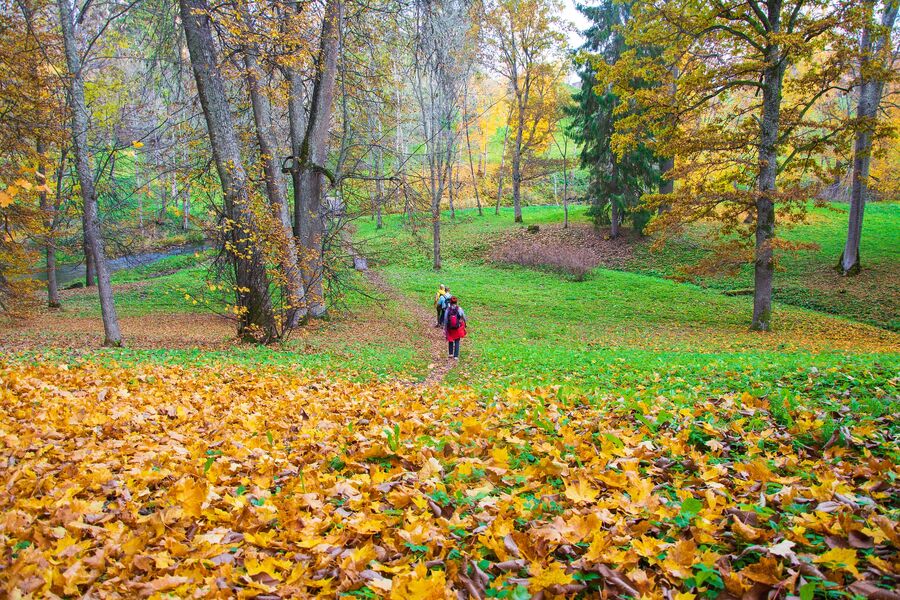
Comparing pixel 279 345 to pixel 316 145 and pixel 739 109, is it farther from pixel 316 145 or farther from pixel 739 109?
pixel 739 109

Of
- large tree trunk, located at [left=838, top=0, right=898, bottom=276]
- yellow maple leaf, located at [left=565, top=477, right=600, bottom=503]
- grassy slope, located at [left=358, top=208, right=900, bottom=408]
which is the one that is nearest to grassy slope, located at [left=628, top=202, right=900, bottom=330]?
large tree trunk, located at [left=838, top=0, right=898, bottom=276]

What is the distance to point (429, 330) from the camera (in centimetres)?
1527

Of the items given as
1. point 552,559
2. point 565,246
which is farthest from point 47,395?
point 565,246

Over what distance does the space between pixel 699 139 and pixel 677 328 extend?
17.9 feet

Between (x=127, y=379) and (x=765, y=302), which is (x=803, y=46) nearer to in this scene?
(x=765, y=302)

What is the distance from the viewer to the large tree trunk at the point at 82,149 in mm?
9453

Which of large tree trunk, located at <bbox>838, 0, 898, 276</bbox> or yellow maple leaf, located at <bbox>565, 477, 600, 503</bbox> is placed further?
large tree trunk, located at <bbox>838, 0, 898, 276</bbox>

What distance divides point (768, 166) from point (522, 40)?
78.3 feet

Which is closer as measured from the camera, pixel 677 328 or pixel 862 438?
pixel 862 438

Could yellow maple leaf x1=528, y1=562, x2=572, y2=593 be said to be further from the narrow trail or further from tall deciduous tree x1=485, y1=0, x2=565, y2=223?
tall deciduous tree x1=485, y1=0, x2=565, y2=223

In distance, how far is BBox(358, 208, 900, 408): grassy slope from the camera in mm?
6539

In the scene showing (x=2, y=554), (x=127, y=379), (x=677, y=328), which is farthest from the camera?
(x=677, y=328)

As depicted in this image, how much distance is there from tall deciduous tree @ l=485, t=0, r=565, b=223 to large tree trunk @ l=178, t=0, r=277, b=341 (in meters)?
25.5

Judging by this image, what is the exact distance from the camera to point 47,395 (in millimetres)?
4891
